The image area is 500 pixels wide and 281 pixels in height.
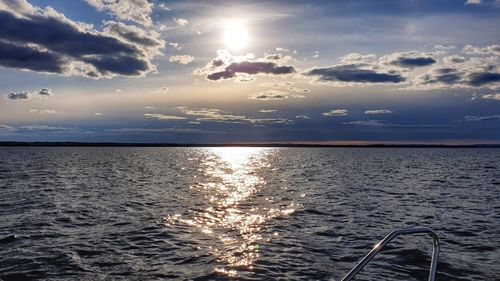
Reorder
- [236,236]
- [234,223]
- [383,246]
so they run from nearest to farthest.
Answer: [383,246]
[236,236]
[234,223]

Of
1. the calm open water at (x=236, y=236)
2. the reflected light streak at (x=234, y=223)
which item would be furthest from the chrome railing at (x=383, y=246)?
the reflected light streak at (x=234, y=223)

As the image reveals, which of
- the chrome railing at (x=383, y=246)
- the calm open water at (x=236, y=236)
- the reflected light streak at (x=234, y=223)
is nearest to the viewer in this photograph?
the chrome railing at (x=383, y=246)

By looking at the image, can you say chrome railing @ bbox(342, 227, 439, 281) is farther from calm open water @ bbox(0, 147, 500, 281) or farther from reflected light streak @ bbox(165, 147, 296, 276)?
reflected light streak @ bbox(165, 147, 296, 276)

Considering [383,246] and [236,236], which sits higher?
[383,246]

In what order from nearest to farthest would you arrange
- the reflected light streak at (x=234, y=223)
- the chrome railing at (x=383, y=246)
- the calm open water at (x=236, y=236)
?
the chrome railing at (x=383, y=246), the calm open water at (x=236, y=236), the reflected light streak at (x=234, y=223)

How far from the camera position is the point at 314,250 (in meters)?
17.4

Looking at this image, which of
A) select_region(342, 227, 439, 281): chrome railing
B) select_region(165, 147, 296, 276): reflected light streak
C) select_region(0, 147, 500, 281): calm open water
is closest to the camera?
select_region(342, 227, 439, 281): chrome railing

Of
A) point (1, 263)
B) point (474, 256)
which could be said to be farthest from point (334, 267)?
point (1, 263)

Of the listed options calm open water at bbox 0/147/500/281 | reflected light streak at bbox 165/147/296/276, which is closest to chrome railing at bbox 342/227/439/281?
calm open water at bbox 0/147/500/281

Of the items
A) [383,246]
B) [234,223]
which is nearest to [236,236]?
[234,223]

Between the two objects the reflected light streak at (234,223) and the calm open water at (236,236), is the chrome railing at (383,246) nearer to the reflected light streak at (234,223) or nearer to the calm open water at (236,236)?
the calm open water at (236,236)

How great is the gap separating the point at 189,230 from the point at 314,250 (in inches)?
283

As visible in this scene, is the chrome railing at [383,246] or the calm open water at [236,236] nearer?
the chrome railing at [383,246]

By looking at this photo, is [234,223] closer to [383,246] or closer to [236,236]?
[236,236]
